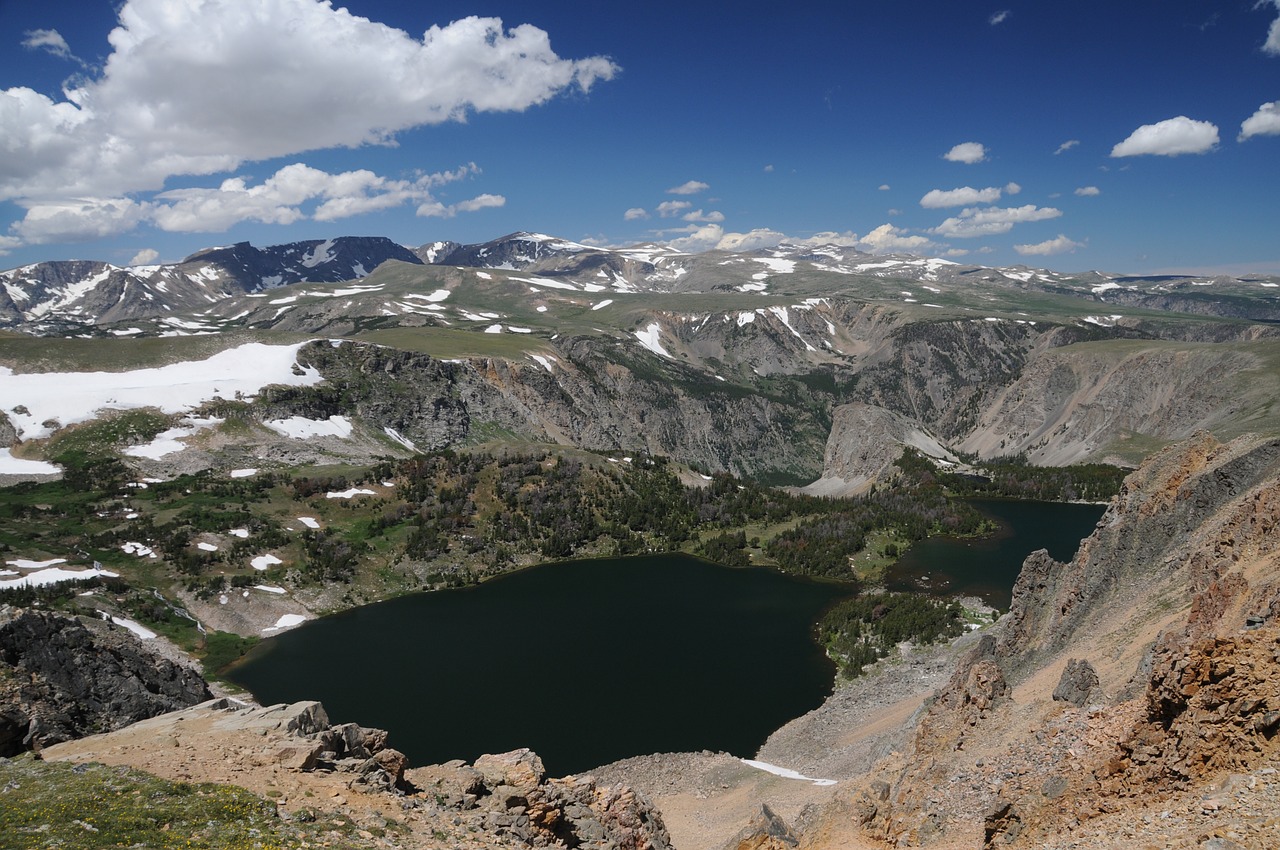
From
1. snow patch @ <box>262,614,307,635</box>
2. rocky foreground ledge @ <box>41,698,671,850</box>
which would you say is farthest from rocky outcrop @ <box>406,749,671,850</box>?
snow patch @ <box>262,614,307,635</box>

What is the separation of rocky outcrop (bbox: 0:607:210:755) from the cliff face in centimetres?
2458

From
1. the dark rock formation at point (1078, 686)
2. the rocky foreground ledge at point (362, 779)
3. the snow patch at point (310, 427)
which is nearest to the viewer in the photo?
the rocky foreground ledge at point (362, 779)

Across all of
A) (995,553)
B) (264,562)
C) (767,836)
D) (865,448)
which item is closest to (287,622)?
(264,562)

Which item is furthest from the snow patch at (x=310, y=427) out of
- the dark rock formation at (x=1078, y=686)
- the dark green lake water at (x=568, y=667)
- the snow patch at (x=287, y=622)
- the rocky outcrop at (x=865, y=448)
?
the dark rock formation at (x=1078, y=686)

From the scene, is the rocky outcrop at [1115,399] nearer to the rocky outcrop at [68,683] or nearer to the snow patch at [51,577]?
the rocky outcrop at [68,683]

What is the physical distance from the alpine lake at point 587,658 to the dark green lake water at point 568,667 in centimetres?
17

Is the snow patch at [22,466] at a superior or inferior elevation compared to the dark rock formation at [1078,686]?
inferior

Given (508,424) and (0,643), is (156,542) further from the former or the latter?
(508,424)

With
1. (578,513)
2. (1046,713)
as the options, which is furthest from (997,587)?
(1046,713)

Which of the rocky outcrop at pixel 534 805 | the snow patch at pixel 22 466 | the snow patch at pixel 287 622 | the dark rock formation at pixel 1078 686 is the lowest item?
the snow patch at pixel 287 622

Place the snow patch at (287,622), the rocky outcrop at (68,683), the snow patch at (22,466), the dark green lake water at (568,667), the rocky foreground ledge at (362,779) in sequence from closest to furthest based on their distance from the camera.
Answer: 1. the rocky foreground ledge at (362,779)
2. the rocky outcrop at (68,683)
3. the dark green lake water at (568,667)
4. the snow patch at (287,622)
5. the snow patch at (22,466)

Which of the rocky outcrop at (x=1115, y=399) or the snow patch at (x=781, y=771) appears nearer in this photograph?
the snow patch at (x=781, y=771)

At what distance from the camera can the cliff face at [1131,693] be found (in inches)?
515

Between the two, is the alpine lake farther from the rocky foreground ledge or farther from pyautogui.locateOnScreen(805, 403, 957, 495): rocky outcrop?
pyautogui.locateOnScreen(805, 403, 957, 495): rocky outcrop
